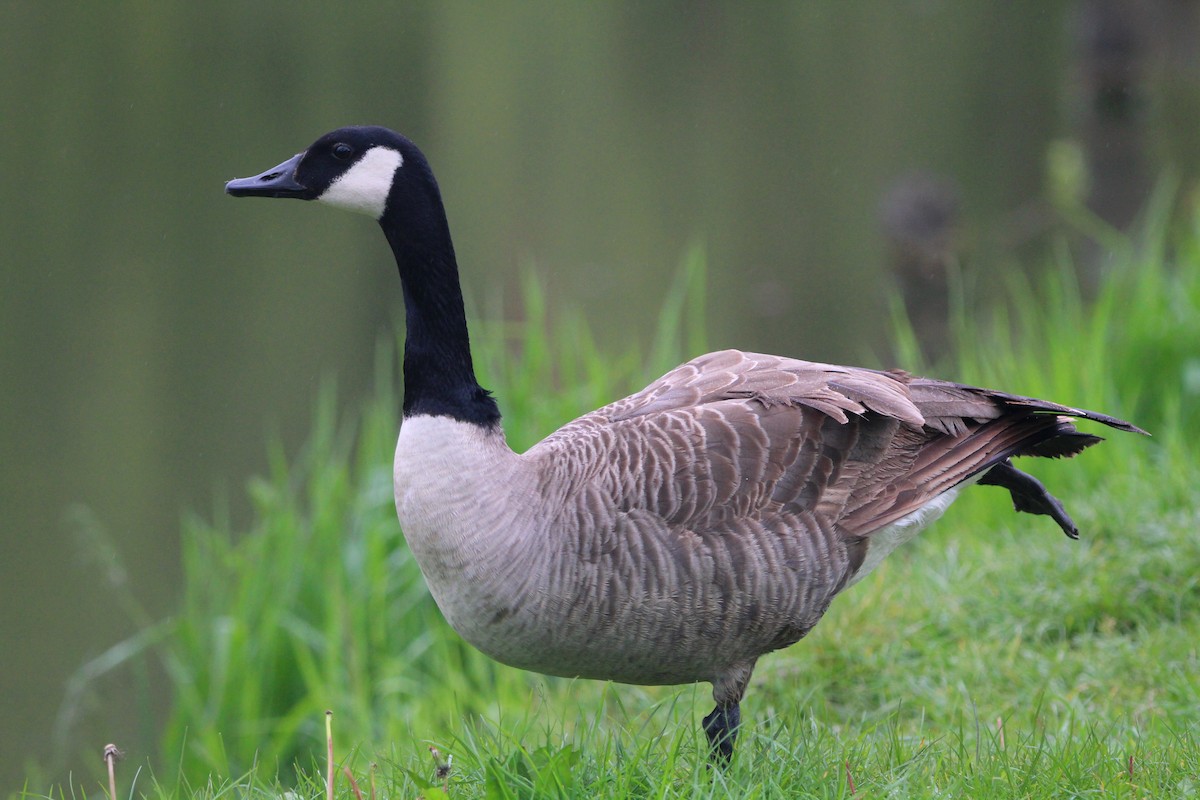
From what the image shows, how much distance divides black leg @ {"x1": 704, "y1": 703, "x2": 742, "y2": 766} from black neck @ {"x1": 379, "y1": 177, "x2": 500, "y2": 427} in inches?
42.5

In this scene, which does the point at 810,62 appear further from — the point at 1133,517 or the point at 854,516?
the point at 854,516

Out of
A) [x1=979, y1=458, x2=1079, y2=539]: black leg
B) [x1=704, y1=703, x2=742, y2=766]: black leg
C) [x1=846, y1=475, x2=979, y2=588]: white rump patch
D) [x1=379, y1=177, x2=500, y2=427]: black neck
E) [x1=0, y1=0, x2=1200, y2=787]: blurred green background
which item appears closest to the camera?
[x1=704, y1=703, x2=742, y2=766]: black leg

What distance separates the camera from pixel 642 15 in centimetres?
2152

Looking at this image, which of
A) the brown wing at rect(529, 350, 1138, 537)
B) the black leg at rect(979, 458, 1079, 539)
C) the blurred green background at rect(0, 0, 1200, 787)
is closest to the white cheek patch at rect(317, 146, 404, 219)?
the brown wing at rect(529, 350, 1138, 537)

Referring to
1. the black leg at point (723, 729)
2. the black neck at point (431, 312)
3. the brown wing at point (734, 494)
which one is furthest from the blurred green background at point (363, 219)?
the black leg at point (723, 729)

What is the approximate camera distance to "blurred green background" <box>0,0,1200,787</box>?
32.1 feet

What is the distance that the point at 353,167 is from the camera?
3.61 metres

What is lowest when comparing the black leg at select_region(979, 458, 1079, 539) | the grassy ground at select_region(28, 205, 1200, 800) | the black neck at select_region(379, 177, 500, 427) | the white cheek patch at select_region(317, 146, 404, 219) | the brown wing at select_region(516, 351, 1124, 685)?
the grassy ground at select_region(28, 205, 1200, 800)

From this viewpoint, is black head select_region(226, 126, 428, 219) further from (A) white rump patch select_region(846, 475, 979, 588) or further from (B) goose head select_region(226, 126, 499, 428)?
(A) white rump patch select_region(846, 475, 979, 588)

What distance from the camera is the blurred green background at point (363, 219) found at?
9789 millimetres

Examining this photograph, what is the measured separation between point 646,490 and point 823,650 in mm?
1654

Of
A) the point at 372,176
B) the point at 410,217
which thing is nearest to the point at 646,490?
the point at 410,217

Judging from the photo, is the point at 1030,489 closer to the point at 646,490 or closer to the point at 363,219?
the point at 646,490

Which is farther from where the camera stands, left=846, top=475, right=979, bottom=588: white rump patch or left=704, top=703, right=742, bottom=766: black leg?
left=846, top=475, right=979, bottom=588: white rump patch
